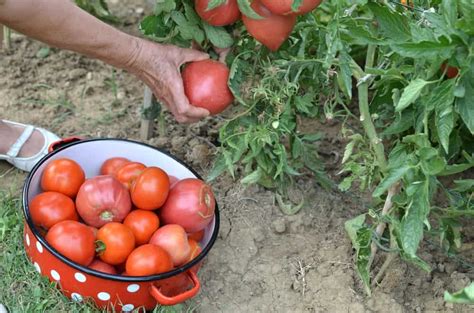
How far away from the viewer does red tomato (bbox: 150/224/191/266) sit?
174 cm

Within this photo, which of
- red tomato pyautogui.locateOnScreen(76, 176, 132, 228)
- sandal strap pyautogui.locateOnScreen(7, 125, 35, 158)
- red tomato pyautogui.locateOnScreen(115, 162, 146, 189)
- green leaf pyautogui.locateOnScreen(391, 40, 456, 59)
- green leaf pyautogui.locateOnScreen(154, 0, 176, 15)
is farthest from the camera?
sandal strap pyautogui.locateOnScreen(7, 125, 35, 158)

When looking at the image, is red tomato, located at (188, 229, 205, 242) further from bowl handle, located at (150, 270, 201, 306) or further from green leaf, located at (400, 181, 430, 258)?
green leaf, located at (400, 181, 430, 258)

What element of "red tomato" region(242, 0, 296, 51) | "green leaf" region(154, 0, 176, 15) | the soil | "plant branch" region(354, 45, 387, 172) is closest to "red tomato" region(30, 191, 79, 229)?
the soil

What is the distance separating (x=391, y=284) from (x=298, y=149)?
414 mm

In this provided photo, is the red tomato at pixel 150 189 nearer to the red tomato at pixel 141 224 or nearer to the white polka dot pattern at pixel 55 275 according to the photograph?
the red tomato at pixel 141 224

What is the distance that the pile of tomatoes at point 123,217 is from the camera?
1.69 meters

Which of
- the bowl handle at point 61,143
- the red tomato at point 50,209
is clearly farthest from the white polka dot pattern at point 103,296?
the bowl handle at point 61,143

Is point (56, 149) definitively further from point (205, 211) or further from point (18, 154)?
point (205, 211)

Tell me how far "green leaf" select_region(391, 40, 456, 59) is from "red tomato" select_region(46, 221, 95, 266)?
0.82 m

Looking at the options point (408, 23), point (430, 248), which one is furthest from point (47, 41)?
point (430, 248)

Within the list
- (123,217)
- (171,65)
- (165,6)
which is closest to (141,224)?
(123,217)

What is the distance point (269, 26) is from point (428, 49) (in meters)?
0.45

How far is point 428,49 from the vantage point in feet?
4.29

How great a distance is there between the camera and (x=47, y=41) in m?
1.81
